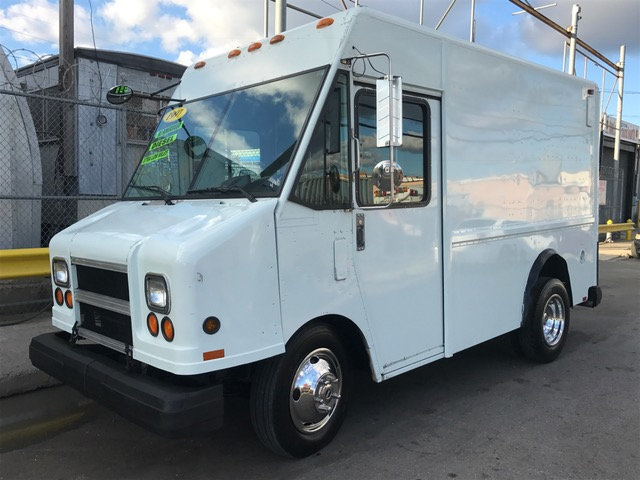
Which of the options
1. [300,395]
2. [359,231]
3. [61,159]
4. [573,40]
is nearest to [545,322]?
[359,231]

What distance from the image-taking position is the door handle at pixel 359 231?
3471mm

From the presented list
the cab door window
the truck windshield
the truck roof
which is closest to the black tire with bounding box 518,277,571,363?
the truck roof

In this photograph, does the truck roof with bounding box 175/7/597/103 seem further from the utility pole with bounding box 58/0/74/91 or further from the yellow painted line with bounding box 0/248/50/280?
the utility pole with bounding box 58/0/74/91

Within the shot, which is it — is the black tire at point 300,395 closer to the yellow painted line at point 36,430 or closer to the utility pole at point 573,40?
the yellow painted line at point 36,430

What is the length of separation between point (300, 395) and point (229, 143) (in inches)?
68.4

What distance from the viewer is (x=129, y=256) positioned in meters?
2.96

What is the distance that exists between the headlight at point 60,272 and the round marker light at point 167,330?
4.02ft

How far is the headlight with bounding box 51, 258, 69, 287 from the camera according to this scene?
144 inches

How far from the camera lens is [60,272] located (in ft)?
12.2

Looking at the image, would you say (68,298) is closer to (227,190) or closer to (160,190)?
(160,190)

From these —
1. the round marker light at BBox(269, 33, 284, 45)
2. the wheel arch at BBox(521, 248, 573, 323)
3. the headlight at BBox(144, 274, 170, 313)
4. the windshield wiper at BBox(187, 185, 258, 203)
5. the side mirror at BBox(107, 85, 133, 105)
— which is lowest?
the wheel arch at BBox(521, 248, 573, 323)

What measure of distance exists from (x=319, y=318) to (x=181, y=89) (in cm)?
226

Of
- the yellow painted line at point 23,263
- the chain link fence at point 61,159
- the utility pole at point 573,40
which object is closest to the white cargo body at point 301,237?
the yellow painted line at point 23,263

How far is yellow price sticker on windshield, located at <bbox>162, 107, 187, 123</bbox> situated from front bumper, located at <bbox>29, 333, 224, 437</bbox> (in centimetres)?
185
